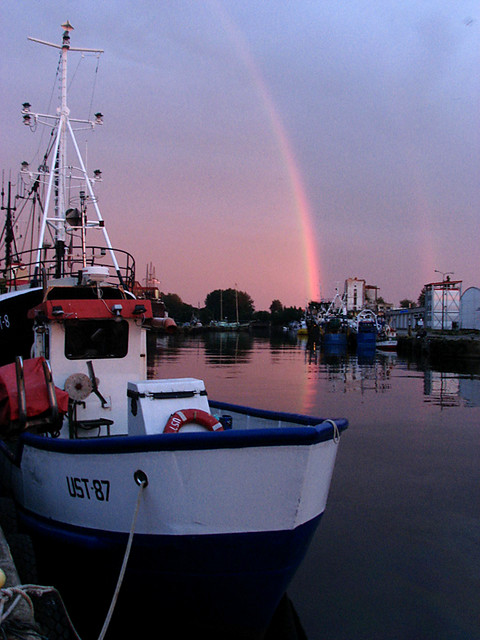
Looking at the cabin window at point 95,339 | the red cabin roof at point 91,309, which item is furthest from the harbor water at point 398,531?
the red cabin roof at point 91,309

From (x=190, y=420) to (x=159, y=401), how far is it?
0.55 metres

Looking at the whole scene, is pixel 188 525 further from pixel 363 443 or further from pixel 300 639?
pixel 363 443

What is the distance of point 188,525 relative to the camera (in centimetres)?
552

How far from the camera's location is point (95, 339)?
29.8 feet

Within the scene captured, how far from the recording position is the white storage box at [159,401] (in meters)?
6.83

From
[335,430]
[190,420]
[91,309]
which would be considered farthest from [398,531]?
[91,309]

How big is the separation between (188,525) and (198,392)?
1.97m

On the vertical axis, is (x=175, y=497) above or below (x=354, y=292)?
below

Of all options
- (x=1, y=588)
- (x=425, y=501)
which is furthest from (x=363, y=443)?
(x=1, y=588)

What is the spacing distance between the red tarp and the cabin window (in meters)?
1.33

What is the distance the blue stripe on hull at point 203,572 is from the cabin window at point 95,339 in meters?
3.40

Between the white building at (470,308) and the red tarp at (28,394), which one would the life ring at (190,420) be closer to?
the red tarp at (28,394)

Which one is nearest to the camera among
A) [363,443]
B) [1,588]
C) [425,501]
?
[1,588]

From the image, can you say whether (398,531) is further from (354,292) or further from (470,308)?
(354,292)
